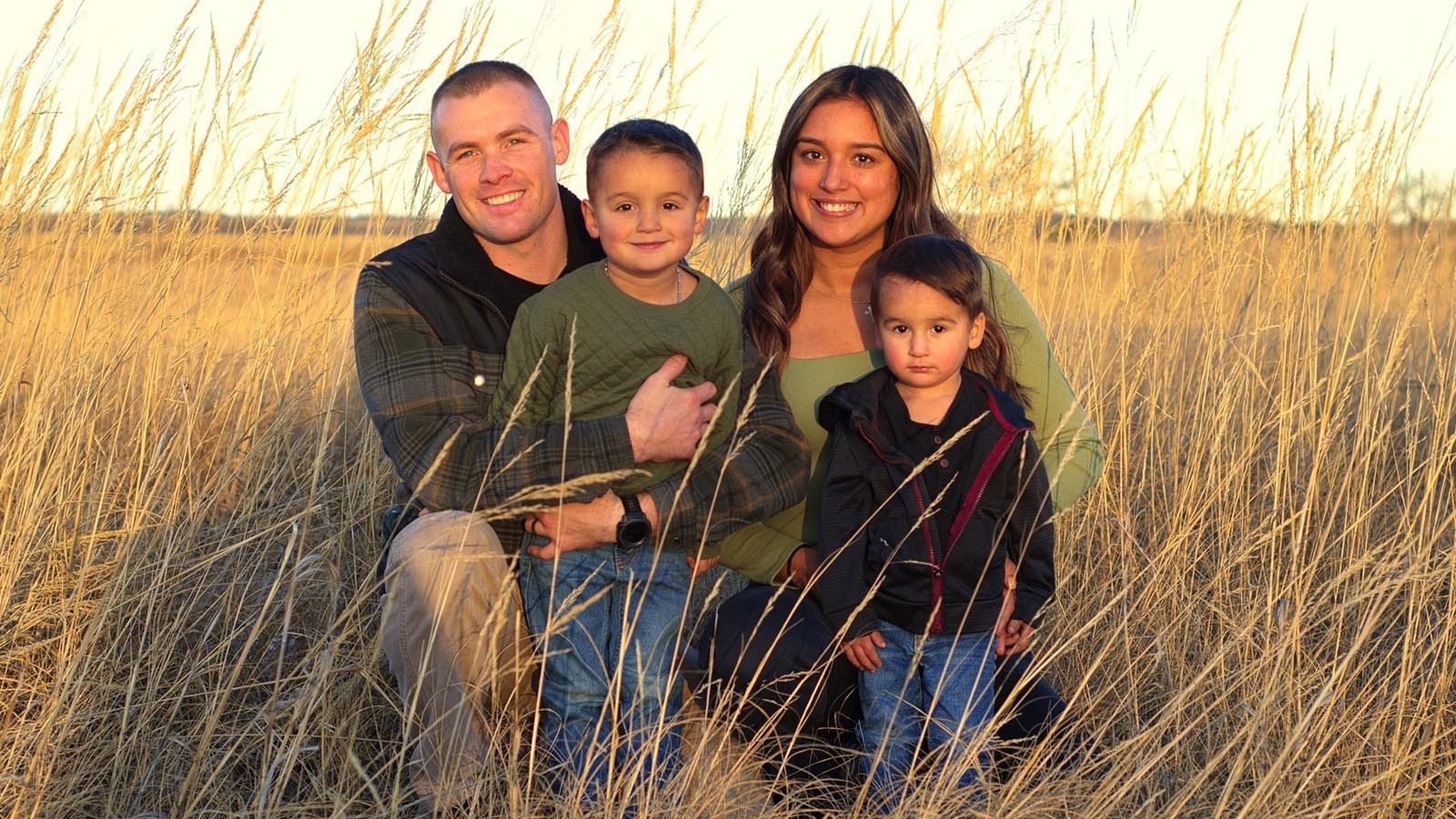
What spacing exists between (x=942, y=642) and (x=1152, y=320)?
5.76 ft

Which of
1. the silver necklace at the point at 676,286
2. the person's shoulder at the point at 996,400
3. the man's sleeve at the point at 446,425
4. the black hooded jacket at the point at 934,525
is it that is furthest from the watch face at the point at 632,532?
the person's shoulder at the point at 996,400

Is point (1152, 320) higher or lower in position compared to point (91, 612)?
higher

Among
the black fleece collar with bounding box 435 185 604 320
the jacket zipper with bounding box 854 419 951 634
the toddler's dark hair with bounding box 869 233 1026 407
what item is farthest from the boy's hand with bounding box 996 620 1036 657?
the black fleece collar with bounding box 435 185 604 320

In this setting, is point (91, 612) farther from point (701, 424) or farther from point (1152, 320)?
point (1152, 320)

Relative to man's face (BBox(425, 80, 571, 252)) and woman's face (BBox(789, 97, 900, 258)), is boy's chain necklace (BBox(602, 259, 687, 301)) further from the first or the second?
woman's face (BBox(789, 97, 900, 258))

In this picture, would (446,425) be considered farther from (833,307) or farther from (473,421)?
(833,307)

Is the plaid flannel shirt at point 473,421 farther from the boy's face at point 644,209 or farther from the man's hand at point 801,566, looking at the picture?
the boy's face at point 644,209

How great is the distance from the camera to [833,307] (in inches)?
111

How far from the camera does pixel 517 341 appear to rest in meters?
2.37

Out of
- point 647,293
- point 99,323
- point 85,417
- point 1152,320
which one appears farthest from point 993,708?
point 99,323

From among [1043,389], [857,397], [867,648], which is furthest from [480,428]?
[1043,389]

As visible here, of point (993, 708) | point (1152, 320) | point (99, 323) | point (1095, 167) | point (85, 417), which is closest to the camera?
point (993, 708)

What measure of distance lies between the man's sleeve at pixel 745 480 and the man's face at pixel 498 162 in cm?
58

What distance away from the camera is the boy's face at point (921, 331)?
2.29 m
